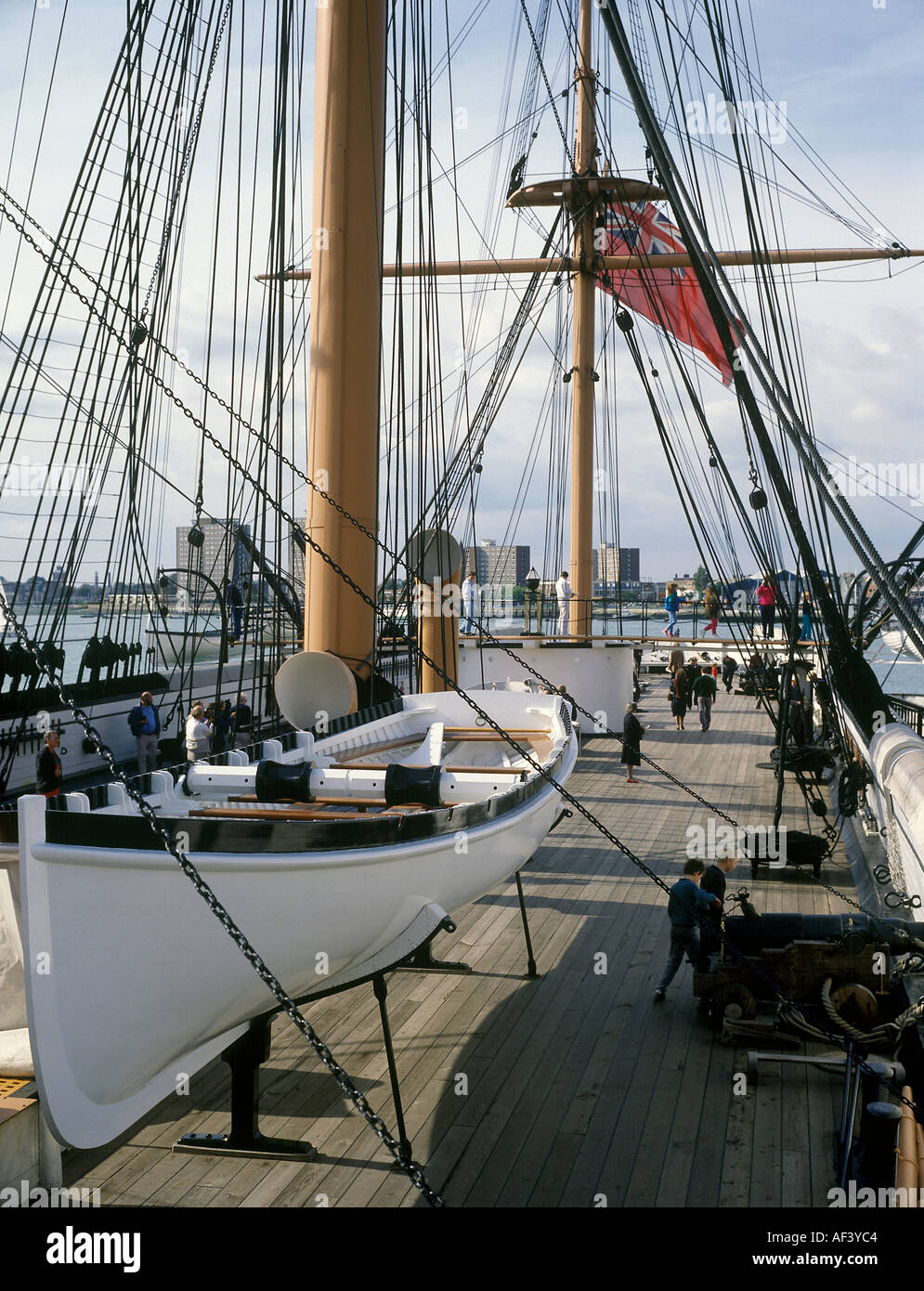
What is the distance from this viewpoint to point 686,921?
25.7 feet

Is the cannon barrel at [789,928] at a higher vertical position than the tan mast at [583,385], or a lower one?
lower

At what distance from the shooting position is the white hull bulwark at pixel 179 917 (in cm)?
446

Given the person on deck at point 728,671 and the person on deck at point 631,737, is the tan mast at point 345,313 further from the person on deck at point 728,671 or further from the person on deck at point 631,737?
the person on deck at point 728,671

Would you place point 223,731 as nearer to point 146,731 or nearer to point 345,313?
point 146,731

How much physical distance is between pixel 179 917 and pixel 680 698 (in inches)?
797

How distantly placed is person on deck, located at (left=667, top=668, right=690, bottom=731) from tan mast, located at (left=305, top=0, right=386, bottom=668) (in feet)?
46.9

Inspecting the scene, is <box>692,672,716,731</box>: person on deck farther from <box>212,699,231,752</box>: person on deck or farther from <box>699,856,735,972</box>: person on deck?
<box>699,856,735,972</box>: person on deck

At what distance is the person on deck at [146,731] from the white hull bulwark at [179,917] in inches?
396

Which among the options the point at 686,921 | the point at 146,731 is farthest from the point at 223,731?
the point at 686,921

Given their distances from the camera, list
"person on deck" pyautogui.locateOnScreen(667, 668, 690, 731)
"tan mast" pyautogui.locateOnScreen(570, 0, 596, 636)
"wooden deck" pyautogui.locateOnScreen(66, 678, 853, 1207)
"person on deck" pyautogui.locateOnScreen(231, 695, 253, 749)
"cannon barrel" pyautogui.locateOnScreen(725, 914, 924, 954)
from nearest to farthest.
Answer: "wooden deck" pyautogui.locateOnScreen(66, 678, 853, 1207) < "cannon barrel" pyautogui.locateOnScreen(725, 914, 924, 954) < "person on deck" pyautogui.locateOnScreen(231, 695, 253, 749) < "tan mast" pyautogui.locateOnScreen(570, 0, 596, 636) < "person on deck" pyautogui.locateOnScreen(667, 668, 690, 731)

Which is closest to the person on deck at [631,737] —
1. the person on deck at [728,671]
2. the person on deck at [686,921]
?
the person on deck at [686,921]

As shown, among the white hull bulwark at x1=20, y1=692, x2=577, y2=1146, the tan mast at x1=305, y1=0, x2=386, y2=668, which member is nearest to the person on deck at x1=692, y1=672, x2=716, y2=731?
the tan mast at x1=305, y1=0, x2=386, y2=668

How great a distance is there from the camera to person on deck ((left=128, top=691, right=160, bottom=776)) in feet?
53.4

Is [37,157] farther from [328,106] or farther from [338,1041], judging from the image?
[338,1041]
